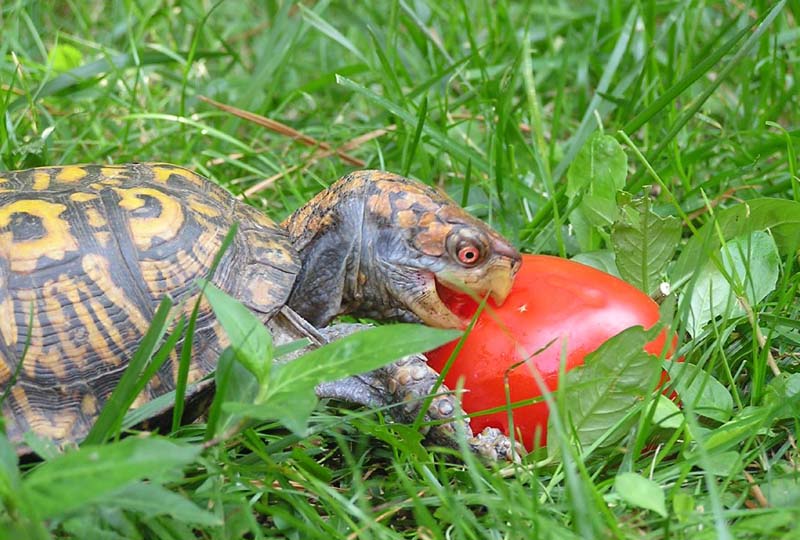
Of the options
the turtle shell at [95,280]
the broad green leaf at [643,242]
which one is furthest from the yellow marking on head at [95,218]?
the broad green leaf at [643,242]

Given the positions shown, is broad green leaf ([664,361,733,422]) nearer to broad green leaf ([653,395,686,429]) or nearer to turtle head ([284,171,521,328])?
broad green leaf ([653,395,686,429])

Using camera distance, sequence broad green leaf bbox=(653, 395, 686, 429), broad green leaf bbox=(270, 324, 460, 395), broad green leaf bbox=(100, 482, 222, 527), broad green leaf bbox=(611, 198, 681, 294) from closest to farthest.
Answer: broad green leaf bbox=(100, 482, 222, 527) < broad green leaf bbox=(270, 324, 460, 395) < broad green leaf bbox=(653, 395, 686, 429) < broad green leaf bbox=(611, 198, 681, 294)

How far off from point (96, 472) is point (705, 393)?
1.39 metres

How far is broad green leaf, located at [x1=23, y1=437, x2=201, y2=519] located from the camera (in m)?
1.38

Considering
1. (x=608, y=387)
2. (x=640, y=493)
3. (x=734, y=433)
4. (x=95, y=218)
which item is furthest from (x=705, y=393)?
(x=95, y=218)

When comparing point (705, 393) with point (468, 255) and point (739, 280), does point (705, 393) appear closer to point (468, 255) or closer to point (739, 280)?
point (739, 280)

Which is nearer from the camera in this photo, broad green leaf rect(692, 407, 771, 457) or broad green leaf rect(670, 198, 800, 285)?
broad green leaf rect(692, 407, 771, 457)

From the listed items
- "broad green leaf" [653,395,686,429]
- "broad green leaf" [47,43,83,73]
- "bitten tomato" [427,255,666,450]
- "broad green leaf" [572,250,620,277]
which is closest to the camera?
"broad green leaf" [653,395,686,429]

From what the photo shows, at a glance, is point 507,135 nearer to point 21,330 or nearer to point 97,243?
point 97,243

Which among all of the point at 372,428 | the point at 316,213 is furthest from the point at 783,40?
the point at 372,428

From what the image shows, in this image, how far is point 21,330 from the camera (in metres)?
2.16

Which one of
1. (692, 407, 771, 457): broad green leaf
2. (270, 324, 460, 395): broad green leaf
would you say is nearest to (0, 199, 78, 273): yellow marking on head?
(270, 324, 460, 395): broad green leaf

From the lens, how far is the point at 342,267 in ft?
8.26

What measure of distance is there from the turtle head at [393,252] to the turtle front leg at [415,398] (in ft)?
0.60
